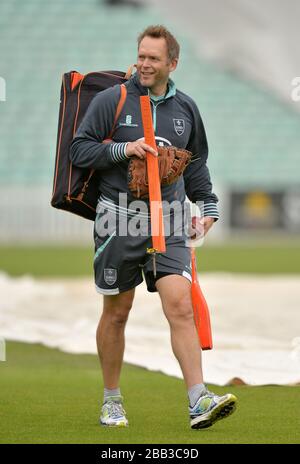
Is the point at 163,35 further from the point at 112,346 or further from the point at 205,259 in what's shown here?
the point at 205,259

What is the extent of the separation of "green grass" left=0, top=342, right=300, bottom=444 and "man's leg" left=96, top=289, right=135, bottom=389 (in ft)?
0.90

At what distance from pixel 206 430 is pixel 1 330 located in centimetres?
507

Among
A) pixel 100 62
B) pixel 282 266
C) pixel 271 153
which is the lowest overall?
pixel 282 266

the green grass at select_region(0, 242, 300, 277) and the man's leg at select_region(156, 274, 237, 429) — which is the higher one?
the man's leg at select_region(156, 274, 237, 429)

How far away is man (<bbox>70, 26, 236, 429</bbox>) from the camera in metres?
5.61

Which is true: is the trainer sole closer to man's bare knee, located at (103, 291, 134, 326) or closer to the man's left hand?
man's bare knee, located at (103, 291, 134, 326)

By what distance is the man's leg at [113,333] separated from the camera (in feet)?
19.3

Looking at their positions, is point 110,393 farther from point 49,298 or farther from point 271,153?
point 271,153

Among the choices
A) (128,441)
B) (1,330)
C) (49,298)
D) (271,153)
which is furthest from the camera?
(271,153)

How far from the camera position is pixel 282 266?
19703mm

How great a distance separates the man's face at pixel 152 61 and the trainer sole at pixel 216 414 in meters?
1.62

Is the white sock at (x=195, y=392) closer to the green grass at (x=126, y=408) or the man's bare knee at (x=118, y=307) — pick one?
the green grass at (x=126, y=408)

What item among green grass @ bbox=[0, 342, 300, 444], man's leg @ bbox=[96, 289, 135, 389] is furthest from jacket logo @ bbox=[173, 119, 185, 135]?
green grass @ bbox=[0, 342, 300, 444]

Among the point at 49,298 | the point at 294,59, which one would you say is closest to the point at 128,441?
the point at 49,298
